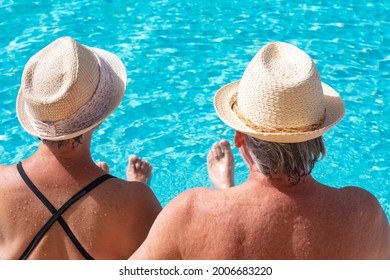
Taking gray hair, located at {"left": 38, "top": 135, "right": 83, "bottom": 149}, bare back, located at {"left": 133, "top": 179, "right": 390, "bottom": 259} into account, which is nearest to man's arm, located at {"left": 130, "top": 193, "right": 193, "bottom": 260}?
bare back, located at {"left": 133, "top": 179, "right": 390, "bottom": 259}

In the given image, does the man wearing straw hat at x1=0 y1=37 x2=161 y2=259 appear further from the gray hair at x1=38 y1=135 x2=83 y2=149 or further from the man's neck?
the man's neck

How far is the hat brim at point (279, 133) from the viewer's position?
2.72m

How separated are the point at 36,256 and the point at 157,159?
2250 millimetres

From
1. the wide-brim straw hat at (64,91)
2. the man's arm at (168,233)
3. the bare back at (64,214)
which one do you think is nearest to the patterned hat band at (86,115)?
the wide-brim straw hat at (64,91)

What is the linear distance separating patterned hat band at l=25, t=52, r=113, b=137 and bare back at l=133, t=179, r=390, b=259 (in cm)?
76

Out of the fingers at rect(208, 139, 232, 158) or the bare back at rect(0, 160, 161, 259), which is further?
the fingers at rect(208, 139, 232, 158)

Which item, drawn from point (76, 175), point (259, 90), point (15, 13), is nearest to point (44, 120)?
point (76, 175)

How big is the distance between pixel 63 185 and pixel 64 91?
1.51 feet

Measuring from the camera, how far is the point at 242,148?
2.93 meters

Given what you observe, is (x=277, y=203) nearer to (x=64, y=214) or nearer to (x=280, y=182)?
(x=280, y=182)

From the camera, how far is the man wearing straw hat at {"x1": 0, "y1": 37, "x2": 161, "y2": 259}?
3.26m

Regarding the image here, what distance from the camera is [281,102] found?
279cm

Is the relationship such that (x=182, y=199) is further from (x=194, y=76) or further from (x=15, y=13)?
(x=15, y=13)

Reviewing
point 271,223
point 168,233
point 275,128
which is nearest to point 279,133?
point 275,128
